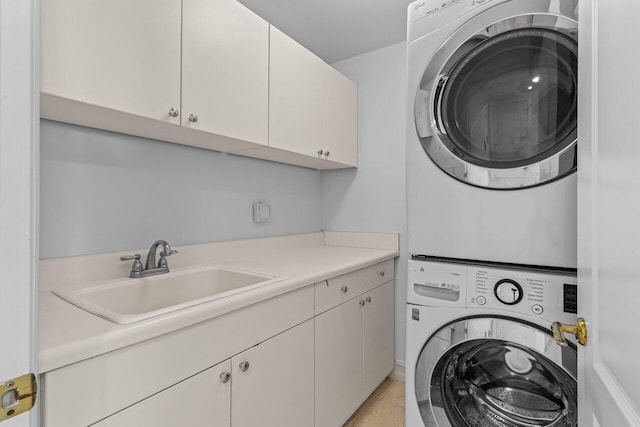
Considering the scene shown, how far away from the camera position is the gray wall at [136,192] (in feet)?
3.92

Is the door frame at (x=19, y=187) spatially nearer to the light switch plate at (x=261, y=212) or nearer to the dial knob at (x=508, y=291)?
the dial knob at (x=508, y=291)

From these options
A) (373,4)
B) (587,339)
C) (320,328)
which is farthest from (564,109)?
(373,4)

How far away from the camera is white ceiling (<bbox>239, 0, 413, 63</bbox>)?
6.05 ft

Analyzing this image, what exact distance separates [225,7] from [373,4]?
0.94m

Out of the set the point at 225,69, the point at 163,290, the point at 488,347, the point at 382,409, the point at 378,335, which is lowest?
the point at 382,409

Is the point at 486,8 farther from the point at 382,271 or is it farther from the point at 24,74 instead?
the point at 382,271

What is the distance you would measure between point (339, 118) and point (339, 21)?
23.4 inches

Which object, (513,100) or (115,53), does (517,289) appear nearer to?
(513,100)

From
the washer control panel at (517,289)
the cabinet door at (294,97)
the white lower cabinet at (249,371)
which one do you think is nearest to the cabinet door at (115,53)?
the cabinet door at (294,97)

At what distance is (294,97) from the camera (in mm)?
1790

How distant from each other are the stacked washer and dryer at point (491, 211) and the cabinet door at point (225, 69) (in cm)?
74

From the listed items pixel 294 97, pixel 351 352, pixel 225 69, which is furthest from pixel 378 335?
pixel 225 69

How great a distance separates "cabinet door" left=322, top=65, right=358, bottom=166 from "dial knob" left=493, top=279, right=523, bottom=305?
132 cm

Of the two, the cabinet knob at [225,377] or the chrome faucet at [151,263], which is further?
the chrome faucet at [151,263]
